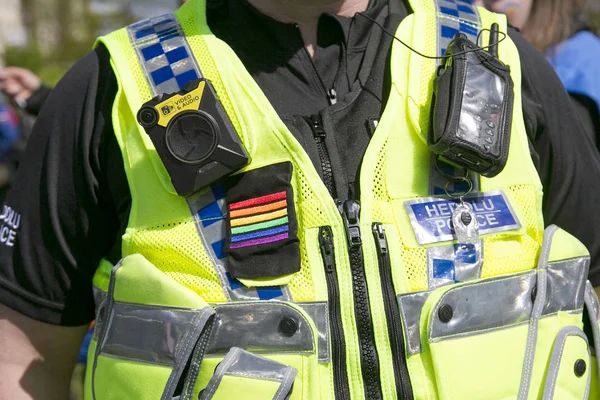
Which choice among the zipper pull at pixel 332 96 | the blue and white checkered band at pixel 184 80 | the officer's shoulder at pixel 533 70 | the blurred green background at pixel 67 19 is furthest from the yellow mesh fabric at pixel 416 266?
the blurred green background at pixel 67 19

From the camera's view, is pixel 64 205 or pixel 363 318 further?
pixel 64 205

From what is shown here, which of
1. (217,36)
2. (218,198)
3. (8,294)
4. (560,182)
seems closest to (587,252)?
(560,182)

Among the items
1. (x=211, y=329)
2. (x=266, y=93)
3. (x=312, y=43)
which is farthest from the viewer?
(x=312, y=43)

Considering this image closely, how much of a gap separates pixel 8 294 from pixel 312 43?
80cm

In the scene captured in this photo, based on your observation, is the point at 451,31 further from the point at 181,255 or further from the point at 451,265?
the point at 181,255

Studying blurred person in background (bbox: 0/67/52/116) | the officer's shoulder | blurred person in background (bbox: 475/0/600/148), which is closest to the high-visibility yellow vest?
the officer's shoulder

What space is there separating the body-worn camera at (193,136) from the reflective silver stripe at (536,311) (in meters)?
0.59

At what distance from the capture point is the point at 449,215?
1521 millimetres

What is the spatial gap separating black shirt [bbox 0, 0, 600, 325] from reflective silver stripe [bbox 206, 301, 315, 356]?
0.29 metres

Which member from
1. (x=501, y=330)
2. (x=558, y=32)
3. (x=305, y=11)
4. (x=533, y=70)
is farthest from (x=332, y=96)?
(x=558, y=32)

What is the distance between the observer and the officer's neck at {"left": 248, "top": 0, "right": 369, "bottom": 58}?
67.3 inches

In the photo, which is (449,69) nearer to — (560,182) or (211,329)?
(560,182)

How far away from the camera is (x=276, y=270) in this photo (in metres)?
1.49

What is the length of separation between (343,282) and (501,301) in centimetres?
30
